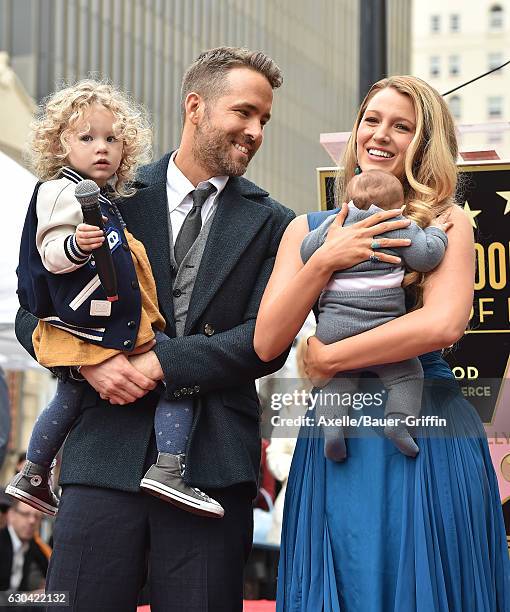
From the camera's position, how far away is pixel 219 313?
3.64 m

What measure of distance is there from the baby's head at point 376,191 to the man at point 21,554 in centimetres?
480

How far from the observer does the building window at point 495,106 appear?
85.1m

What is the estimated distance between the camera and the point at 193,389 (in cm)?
352

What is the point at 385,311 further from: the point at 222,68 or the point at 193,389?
the point at 222,68

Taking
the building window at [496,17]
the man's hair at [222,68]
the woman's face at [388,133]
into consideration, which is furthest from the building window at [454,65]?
the woman's face at [388,133]

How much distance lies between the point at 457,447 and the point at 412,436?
6.0 inches

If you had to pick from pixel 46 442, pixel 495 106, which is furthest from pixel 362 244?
pixel 495 106

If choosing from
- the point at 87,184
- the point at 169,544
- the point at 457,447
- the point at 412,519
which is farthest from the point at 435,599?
the point at 87,184

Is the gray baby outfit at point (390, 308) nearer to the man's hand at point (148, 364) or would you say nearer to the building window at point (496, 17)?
the man's hand at point (148, 364)

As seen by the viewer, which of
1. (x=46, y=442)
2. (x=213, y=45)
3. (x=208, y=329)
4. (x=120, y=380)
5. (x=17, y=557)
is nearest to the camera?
(x=120, y=380)

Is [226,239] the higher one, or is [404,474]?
[226,239]

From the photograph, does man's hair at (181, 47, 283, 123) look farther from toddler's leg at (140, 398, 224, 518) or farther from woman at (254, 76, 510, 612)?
toddler's leg at (140, 398, 224, 518)

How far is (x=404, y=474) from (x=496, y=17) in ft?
304

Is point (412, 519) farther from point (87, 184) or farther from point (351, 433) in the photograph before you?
point (87, 184)
